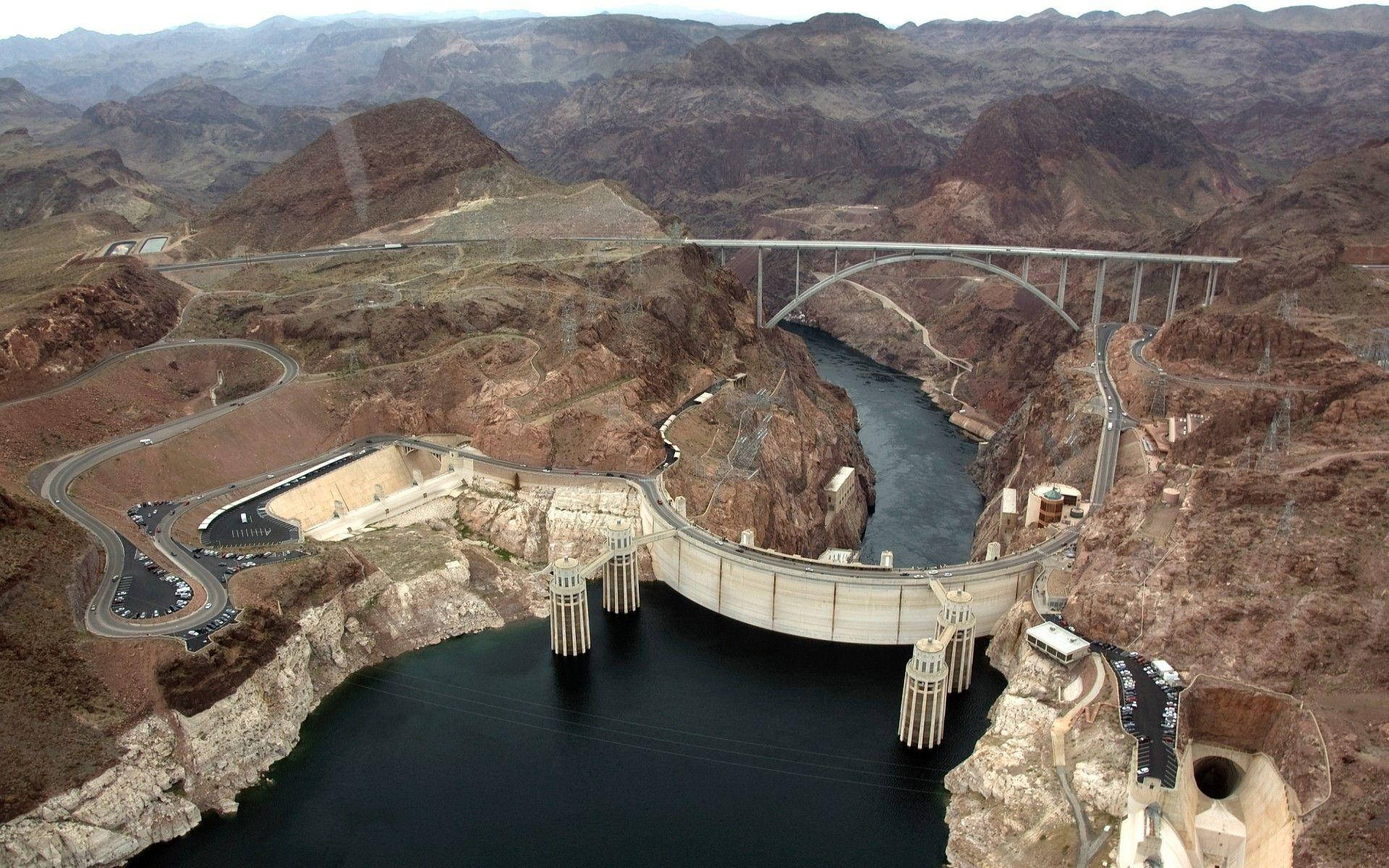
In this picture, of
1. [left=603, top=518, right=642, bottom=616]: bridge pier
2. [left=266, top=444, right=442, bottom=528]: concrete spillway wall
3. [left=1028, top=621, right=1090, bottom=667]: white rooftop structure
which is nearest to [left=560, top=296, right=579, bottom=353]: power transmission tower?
[left=266, top=444, right=442, bottom=528]: concrete spillway wall

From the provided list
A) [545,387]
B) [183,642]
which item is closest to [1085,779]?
[183,642]

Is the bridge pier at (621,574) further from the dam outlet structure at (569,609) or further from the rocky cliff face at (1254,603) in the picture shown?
the rocky cliff face at (1254,603)

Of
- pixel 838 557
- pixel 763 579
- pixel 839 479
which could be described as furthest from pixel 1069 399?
pixel 763 579

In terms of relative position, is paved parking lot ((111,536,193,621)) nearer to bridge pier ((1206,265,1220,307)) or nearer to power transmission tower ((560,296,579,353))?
power transmission tower ((560,296,579,353))

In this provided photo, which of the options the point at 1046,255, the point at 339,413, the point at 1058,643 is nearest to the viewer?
the point at 1058,643

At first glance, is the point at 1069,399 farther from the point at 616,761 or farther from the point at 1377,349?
the point at 616,761

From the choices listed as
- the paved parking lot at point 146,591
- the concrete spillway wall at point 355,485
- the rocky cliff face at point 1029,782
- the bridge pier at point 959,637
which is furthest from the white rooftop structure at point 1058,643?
the concrete spillway wall at point 355,485
